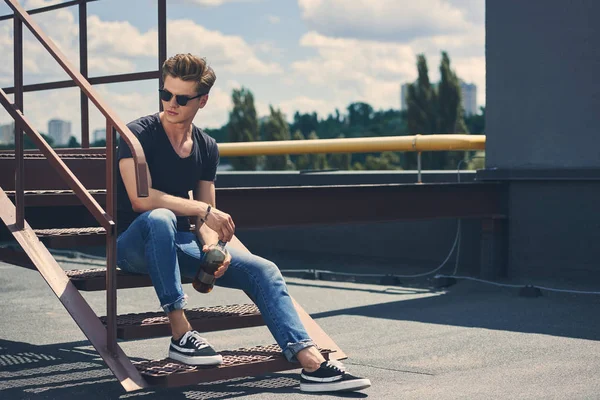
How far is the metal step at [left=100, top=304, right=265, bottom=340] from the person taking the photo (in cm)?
447

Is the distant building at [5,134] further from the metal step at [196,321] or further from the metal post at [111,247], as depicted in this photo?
the metal post at [111,247]

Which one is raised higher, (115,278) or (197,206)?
(197,206)

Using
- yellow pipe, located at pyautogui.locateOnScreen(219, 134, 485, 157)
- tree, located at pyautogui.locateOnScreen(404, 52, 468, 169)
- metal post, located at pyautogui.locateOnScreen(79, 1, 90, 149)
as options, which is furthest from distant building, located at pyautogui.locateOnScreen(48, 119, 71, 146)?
tree, located at pyautogui.locateOnScreen(404, 52, 468, 169)

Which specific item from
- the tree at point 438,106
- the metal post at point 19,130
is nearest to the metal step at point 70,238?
the metal post at point 19,130

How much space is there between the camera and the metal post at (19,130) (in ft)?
16.3

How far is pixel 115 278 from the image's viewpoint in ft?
14.2

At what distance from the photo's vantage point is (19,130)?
195 inches

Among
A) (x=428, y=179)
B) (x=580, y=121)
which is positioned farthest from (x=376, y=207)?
(x=428, y=179)

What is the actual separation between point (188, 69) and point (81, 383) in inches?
70.1

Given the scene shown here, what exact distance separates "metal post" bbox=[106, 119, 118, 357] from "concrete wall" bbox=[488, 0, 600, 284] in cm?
→ 561

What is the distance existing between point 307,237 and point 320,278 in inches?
55.7

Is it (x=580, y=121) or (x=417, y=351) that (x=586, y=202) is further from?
(x=417, y=351)

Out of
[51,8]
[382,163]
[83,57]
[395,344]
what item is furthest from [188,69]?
[382,163]

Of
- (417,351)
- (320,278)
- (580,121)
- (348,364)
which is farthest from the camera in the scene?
(320,278)
